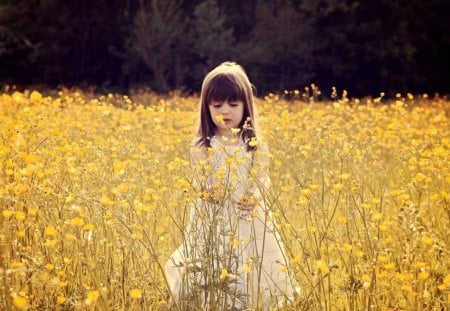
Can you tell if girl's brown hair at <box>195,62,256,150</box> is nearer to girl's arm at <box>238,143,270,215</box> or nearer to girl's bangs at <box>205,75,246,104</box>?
girl's bangs at <box>205,75,246,104</box>

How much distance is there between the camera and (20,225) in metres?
2.15

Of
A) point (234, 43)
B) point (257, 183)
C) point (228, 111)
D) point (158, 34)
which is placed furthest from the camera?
point (234, 43)

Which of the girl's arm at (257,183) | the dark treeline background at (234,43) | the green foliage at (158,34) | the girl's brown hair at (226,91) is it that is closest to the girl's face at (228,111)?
the girl's brown hair at (226,91)

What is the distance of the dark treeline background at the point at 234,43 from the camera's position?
20.0 metres

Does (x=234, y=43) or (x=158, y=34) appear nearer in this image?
(x=158, y=34)

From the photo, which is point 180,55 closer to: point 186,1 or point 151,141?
point 186,1

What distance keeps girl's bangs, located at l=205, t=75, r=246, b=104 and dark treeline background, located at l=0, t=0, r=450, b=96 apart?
16747 mm

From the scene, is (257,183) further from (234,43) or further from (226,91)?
(234,43)

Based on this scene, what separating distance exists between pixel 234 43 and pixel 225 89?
1926 centimetres

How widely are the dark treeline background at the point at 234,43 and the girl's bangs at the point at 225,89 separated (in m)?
16.7

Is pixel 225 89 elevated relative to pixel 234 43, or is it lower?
lower

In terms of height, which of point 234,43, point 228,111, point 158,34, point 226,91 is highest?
point 234,43

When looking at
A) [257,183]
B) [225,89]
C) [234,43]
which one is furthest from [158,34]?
[257,183]

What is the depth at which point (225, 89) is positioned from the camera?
9.68ft
